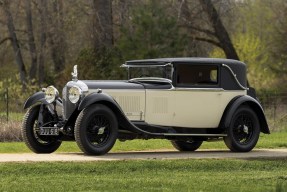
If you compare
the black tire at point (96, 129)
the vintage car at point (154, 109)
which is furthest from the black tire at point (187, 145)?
the black tire at point (96, 129)

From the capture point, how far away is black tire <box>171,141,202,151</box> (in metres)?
19.0

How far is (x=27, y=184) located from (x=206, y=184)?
2.50m

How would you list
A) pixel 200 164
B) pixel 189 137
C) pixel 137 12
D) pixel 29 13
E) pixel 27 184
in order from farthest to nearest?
pixel 29 13 < pixel 137 12 < pixel 189 137 < pixel 200 164 < pixel 27 184

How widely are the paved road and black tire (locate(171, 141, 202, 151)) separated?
1.12ft

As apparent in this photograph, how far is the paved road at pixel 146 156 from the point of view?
15961mm

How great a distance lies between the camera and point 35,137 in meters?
17.5

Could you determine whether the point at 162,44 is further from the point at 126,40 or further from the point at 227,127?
the point at 227,127

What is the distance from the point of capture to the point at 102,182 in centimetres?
1321

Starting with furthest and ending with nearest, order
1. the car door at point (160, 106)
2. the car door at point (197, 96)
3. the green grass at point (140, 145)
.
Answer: the green grass at point (140, 145) → the car door at point (197, 96) → the car door at point (160, 106)

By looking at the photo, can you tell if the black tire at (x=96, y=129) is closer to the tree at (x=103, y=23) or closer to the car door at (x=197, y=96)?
the car door at (x=197, y=96)

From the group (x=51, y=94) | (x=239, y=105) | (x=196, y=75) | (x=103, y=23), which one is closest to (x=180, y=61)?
(x=196, y=75)

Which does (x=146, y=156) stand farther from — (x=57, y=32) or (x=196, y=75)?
(x=57, y=32)

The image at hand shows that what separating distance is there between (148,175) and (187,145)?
483 cm

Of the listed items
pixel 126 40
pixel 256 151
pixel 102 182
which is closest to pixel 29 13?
pixel 126 40
